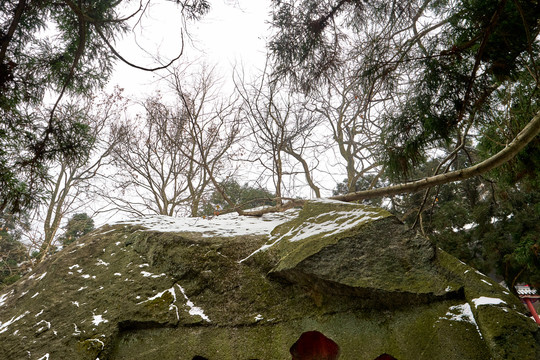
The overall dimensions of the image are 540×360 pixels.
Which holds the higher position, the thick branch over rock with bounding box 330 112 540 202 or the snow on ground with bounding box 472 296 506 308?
the thick branch over rock with bounding box 330 112 540 202

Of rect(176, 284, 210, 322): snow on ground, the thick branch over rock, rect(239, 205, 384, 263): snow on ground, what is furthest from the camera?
rect(239, 205, 384, 263): snow on ground

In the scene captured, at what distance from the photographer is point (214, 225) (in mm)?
3865

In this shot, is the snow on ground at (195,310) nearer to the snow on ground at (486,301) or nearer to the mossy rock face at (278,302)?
the mossy rock face at (278,302)

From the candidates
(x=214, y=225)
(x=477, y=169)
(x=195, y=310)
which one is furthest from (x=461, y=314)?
(x=214, y=225)

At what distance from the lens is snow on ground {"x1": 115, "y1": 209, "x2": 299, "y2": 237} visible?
3.52 metres

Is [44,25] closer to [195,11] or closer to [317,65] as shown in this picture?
[195,11]

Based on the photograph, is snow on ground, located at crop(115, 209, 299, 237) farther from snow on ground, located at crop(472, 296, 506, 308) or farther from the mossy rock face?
snow on ground, located at crop(472, 296, 506, 308)

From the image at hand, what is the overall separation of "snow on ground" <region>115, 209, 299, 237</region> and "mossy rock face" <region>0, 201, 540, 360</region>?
323 mm

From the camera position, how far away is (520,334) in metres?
1.90

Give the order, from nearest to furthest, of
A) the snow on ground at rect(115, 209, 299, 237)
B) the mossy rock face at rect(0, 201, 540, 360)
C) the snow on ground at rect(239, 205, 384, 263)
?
the mossy rock face at rect(0, 201, 540, 360) → the snow on ground at rect(239, 205, 384, 263) → the snow on ground at rect(115, 209, 299, 237)

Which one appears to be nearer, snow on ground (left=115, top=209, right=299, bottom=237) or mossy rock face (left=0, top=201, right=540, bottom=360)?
mossy rock face (left=0, top=201, right=540, bottom=360)

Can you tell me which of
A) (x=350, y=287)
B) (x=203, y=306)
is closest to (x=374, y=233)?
(x=350, y=287)

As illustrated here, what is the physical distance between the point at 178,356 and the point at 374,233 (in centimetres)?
191

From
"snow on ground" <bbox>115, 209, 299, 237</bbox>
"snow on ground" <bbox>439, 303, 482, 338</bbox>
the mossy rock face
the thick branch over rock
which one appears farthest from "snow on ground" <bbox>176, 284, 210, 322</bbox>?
the thick branch over rock
